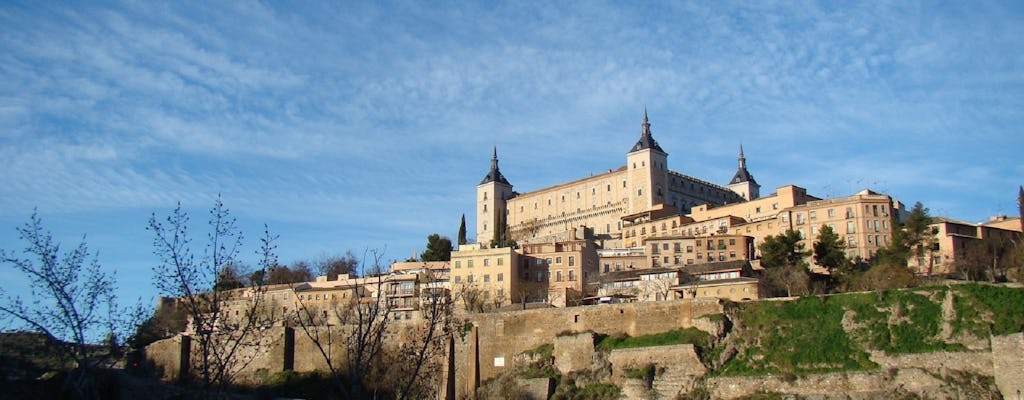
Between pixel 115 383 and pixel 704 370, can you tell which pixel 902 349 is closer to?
pixel 704 370

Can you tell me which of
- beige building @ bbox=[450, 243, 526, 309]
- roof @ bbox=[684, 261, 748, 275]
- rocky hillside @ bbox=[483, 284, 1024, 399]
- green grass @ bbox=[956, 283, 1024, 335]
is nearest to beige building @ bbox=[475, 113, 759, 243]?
beige building @ bbox=[450, 243, 526, 309]

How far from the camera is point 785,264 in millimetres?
70938

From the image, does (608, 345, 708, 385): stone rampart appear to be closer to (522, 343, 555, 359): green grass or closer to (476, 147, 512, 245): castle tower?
(522, 343, 555, 359): green grass

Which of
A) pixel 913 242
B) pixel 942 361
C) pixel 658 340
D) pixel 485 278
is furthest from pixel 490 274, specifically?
pixel 942 361

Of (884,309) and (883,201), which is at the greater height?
(883,201)

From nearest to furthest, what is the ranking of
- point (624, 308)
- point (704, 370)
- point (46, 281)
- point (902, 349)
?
1. point (46, 281)
2. point (902, 349)
3. point (704, 370)
4. point (624, 308)

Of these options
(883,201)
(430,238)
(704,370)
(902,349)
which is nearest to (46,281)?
(704,370)

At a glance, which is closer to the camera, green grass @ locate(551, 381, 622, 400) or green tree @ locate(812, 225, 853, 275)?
green grass @ locate(551, 381, 622, 400)

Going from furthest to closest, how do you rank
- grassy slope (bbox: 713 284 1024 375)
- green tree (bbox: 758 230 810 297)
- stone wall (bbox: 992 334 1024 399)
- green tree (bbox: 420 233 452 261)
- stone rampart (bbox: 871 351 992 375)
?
1. green tree (bbox: 420 233 452 261)
2. green tree (bbox: 758 230 810 297)
3. grassy slope (bbox: 713 284 1024 375)
4. stone rampart (bbox: 871 351 992 375)
5. stone wall (bbox: 992 334 1024 399)

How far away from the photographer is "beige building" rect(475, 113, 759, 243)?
106000 millimetres

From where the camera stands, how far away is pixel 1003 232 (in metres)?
76.2

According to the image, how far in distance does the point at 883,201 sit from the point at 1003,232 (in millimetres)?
8985

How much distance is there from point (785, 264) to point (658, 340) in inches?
773

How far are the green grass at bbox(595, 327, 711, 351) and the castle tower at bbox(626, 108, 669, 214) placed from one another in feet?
155
